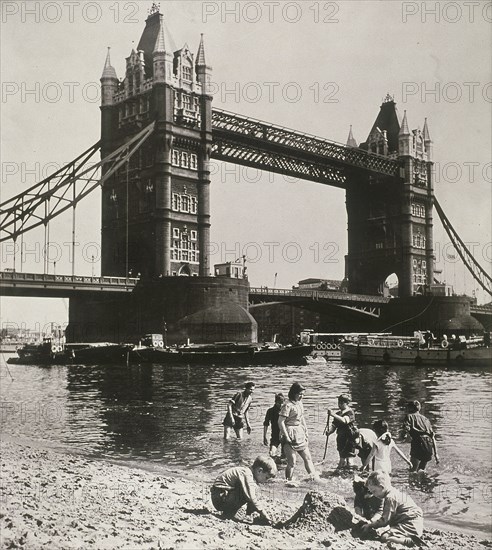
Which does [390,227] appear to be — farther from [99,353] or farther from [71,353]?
[71,353]

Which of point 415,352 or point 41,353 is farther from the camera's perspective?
point 41,353

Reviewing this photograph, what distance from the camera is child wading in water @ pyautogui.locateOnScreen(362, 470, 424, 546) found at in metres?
9.50

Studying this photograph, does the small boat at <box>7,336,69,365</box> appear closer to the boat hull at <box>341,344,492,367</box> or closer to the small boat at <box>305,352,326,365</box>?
the small boat at <box>305,352,326,365</box>

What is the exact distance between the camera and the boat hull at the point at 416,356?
1564 inches

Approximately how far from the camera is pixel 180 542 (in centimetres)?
939

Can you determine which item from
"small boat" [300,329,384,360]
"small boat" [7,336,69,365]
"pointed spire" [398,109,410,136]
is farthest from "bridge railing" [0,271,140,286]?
"pointed spire" [398,109,410,136]

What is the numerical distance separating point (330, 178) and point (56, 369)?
36.4 meters

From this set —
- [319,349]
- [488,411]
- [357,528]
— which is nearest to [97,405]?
[488,411]

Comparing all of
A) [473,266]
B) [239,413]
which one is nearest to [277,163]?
[473,266]

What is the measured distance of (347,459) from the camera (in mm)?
13039

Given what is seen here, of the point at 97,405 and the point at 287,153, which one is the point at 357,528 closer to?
the point at 97,405

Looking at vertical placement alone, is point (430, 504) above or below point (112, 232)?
below

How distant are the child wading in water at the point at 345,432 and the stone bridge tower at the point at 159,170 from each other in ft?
135

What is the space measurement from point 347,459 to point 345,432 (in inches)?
22.5
